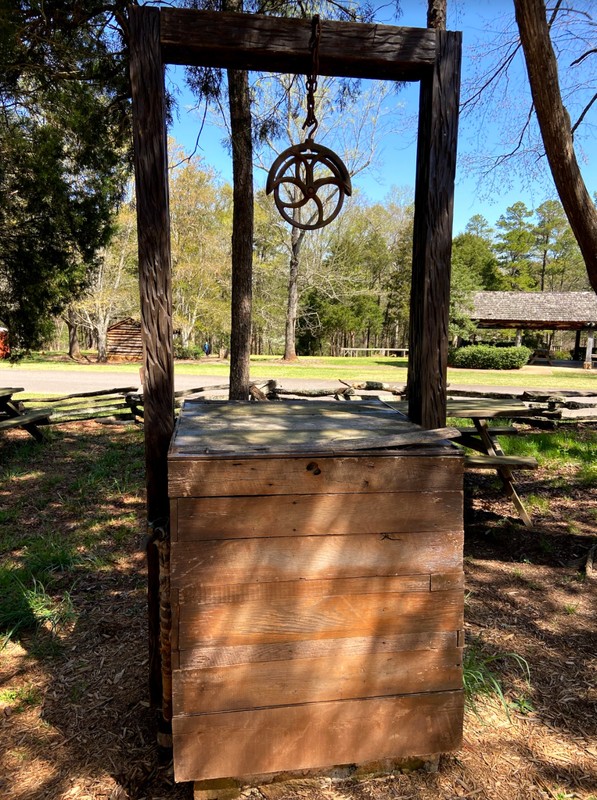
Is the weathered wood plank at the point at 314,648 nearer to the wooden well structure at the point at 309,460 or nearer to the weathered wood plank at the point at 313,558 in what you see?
the wooden well structure at the point at 309,460

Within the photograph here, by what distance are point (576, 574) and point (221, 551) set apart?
318cm

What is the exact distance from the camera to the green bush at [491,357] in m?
25.6

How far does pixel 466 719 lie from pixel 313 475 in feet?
4.95

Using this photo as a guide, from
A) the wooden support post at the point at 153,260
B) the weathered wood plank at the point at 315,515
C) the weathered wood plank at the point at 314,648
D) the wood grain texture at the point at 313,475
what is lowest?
the weathered wood plank at the point at 314,648

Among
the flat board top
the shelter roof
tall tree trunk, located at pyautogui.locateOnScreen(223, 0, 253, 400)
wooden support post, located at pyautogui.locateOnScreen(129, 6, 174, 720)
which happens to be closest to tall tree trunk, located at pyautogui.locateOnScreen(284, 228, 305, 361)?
the shelter roof

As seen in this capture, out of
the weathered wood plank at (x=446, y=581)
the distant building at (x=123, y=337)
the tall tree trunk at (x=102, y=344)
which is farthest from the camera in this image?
the distant building at (x=123, y=337)

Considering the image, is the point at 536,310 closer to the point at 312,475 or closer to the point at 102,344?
the point at 102,344

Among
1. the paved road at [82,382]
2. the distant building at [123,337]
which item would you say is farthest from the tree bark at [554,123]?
the distant building at [123,337]

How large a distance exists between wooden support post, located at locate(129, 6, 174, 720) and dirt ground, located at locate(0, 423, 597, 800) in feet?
1.41

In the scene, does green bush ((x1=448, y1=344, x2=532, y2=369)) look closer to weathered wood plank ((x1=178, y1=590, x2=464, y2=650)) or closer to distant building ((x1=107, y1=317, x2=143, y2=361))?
distant building ((x1=107, y1=317, x2=143, y2=361))

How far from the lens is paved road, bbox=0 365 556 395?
1449cm

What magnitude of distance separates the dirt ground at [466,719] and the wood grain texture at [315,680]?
1.34 feet

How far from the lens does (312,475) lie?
1958 millimetres

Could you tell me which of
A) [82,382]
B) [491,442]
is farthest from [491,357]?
[491,442]
